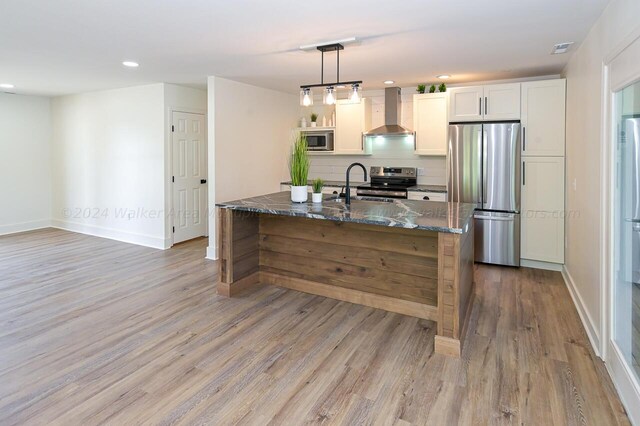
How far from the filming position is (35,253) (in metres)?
5.62

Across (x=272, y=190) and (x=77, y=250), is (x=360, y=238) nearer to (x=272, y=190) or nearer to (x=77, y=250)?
(x=272, y=190)

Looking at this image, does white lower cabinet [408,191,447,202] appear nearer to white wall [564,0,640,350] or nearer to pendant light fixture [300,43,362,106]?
white wall [564,0,640,350]

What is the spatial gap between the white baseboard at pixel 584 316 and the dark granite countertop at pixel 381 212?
1157 mm

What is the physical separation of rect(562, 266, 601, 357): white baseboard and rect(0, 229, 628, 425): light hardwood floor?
0.06 meters

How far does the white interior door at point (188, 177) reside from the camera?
19.8ft

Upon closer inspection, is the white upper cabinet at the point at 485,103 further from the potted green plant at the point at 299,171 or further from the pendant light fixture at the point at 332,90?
the potted green plant at the point at 299,171

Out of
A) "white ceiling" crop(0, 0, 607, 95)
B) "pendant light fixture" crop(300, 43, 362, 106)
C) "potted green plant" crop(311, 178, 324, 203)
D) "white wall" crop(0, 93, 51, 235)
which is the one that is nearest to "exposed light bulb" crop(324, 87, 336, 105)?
"pendant light fixture" crop(300, 43, 362, 106)

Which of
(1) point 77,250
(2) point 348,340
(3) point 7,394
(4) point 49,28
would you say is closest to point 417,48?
(2) point 348,340

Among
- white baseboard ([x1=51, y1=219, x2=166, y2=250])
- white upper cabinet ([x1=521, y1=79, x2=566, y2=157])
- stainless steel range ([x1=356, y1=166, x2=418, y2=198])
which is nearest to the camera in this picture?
white upper cabinet ([x1=521, y1=79, x2=566, y2=157])

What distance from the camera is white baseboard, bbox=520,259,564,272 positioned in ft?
15.6

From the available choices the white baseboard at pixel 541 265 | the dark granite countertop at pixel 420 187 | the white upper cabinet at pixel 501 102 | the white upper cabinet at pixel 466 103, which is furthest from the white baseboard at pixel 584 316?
the white upper cabinet at pixel 466 103

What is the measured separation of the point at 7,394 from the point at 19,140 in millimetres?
6181

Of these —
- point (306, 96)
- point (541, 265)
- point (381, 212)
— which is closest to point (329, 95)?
point (306, 96)

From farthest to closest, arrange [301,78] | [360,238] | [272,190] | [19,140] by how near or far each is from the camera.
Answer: [19,140] < [272,190] < [301,78] < [360,238]
